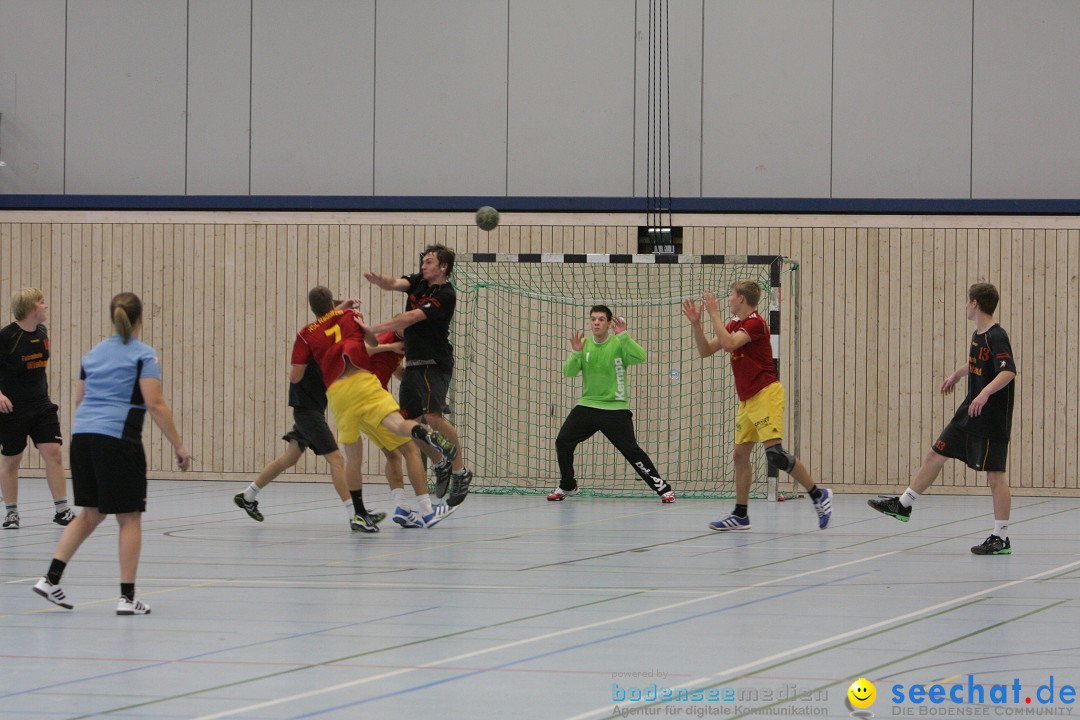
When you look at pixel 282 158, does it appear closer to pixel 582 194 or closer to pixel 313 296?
pixel 582 194

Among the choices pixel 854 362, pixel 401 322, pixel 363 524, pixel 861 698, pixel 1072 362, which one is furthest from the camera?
pixel 854 362

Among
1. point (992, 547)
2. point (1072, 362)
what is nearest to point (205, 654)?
point (992, 547)

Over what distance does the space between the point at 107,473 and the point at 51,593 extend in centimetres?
72

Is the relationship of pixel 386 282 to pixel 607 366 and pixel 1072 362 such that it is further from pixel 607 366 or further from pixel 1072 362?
pixel 1072 362

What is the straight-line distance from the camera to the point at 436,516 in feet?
35.9

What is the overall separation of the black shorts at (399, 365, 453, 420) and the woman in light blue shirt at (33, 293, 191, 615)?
428 cm

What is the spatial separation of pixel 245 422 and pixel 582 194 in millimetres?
5390

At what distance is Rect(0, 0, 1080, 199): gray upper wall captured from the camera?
1662 cm

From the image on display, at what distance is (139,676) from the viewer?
5258 mm

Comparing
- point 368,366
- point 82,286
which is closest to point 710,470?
point 368,366

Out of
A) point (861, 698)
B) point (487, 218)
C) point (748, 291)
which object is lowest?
point (861, 698)

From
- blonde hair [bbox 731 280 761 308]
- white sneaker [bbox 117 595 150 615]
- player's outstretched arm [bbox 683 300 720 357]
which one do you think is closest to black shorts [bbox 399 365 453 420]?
player's outstretched arm [bbox 683 300 720 357]

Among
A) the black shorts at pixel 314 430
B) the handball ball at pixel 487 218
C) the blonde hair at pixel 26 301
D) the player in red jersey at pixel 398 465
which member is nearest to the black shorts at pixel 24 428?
the blonde hair at pixel 26 301

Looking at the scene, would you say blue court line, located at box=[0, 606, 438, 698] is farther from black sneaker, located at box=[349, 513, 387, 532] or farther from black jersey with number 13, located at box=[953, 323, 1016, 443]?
black jersey with number 13, located at box=[953, 323, 1016, 443]
